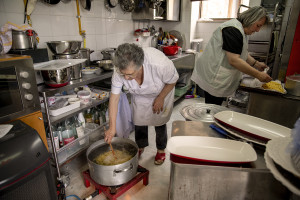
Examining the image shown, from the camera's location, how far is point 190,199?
0.77 metres

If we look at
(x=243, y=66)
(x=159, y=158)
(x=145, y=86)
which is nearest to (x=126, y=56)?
(x=145, y=86)

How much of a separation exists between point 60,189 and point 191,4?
3613mm

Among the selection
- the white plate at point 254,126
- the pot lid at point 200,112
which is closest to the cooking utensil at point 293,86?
the pot lid at point 200,112

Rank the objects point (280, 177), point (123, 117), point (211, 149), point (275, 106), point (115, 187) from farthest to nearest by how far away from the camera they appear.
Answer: point (123, 117) → point (275, 106) → point (115, 187) → point (211, 149) → point (280, 177)

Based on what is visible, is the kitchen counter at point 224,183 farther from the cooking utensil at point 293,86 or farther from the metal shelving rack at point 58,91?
the metal shelving rack at point 58,91

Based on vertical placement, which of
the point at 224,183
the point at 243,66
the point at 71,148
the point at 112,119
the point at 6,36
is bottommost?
the point at 71,148

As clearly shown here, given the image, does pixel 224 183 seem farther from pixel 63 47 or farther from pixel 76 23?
pixel 76 23

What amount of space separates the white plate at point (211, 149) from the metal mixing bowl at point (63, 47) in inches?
57.2

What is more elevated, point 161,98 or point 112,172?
point 161,98

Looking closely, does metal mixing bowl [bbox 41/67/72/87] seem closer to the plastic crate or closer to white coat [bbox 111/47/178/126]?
white coat [bbox 111/47/178/126]

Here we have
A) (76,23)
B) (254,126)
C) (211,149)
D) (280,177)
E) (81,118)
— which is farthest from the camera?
(76,23)

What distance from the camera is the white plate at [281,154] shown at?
0.52 metres

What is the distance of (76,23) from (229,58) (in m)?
1.70

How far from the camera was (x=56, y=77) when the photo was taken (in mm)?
1515
